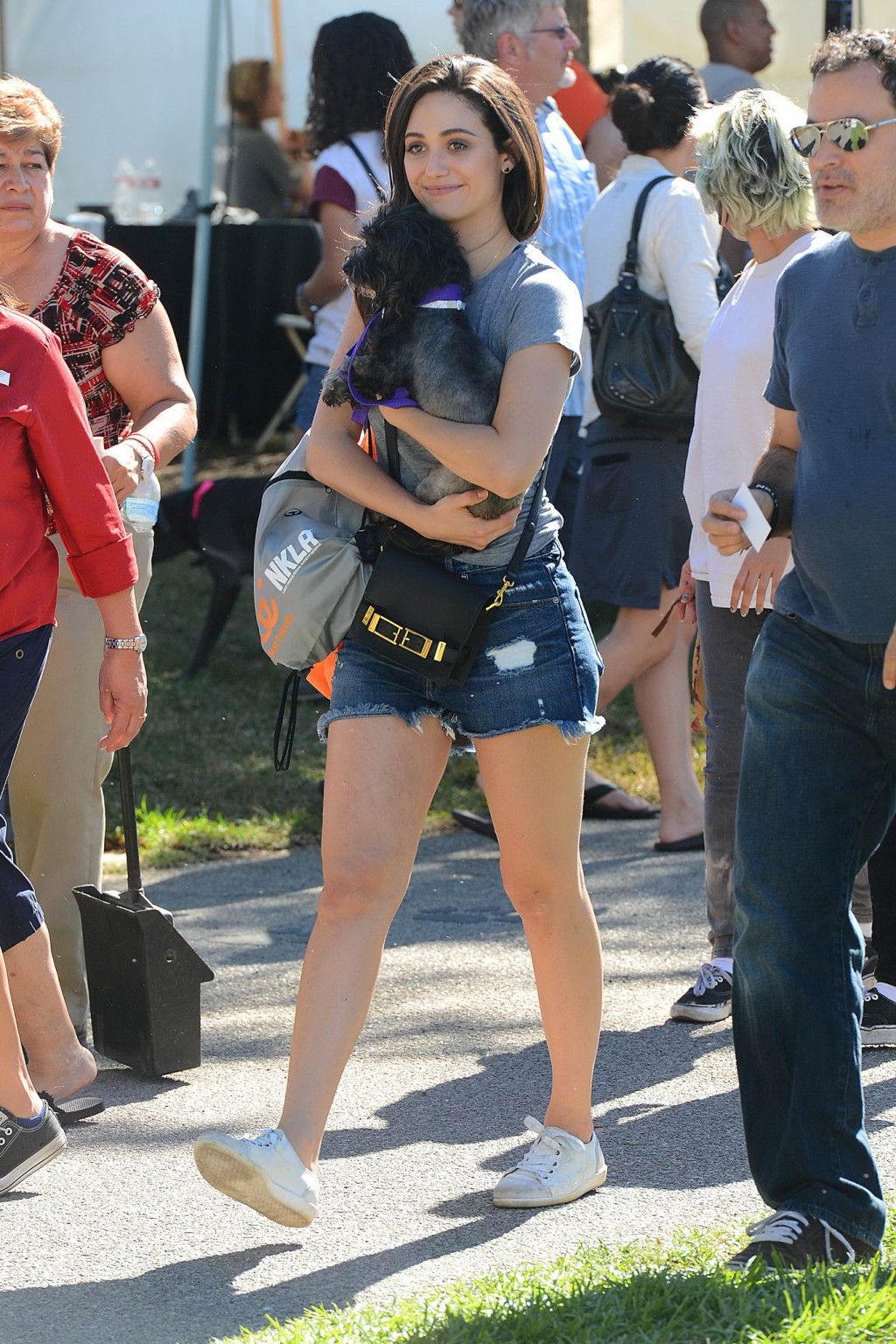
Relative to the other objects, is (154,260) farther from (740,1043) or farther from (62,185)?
(740,1043)

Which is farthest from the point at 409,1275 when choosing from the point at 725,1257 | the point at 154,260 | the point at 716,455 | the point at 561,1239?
the point at 154,260

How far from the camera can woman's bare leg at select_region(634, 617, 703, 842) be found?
19.6 feet

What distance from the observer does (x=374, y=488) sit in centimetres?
325

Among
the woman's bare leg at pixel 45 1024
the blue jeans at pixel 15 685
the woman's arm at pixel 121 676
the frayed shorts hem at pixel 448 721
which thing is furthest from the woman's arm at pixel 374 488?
the woman's bare leg at pixel 45 1024

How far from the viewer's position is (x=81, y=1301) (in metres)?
2.98

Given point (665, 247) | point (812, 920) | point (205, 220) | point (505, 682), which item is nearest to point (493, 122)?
point (505, 682)

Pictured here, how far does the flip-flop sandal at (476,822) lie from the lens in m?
6.39

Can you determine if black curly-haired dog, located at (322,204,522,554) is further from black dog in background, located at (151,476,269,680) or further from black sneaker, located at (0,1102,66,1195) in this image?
black dog in background, located at (151,476,269,680)

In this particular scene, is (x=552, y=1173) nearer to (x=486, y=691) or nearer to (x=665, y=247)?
(x=486, y=691)

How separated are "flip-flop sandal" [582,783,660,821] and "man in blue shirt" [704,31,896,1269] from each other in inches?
138

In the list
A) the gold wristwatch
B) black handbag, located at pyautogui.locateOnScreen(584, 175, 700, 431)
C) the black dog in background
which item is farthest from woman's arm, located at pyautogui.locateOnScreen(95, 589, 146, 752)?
the black dog in background

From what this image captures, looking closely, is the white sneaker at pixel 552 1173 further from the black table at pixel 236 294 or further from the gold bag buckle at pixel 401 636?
the black table at pixel 236 294

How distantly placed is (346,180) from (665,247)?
146cm

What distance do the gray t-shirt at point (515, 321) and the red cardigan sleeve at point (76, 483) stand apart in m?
0.54
